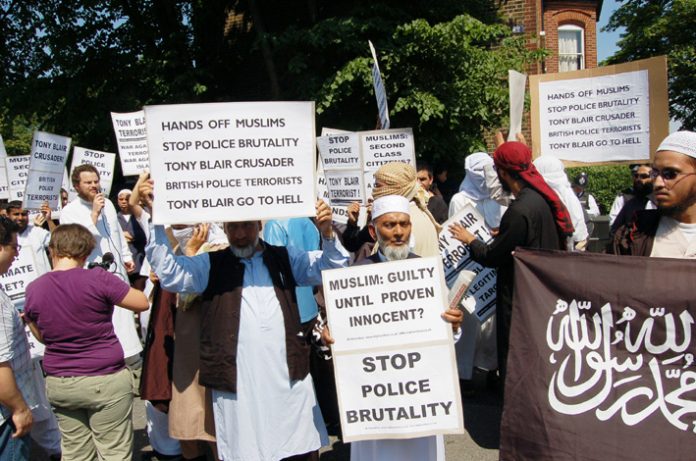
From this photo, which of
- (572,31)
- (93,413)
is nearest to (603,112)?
(93,413)

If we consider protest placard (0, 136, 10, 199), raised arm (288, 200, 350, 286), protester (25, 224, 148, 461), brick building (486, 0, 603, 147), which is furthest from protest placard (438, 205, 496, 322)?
brick building (486, 0, 603, 147)

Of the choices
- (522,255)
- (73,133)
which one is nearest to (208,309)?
(522,255)

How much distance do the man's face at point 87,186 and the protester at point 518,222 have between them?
12.0 ft

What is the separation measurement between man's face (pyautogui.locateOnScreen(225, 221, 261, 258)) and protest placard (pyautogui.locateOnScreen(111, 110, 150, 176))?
4.03m

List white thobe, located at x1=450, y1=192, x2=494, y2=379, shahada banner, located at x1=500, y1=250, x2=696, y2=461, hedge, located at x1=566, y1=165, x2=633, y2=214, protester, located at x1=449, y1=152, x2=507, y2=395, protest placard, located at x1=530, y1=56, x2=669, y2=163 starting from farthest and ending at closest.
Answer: hedge, located at x1=566, y1=165, x2=633, y2=214 < white thobe, located at x1=450, y1=192, x2=494, y2=379 < protester, located at x1=449, y1=152, x2=507, y2=395 < protest placard, located at x1=530, y1=56, x2=669, y2=163 < shahada banner, located at x1=500, y1=250, x2=696, y2=461

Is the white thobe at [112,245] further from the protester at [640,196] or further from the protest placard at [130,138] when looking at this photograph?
the protester at [640,196]

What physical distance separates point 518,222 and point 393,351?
1.51m

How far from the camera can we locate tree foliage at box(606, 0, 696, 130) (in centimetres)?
2477

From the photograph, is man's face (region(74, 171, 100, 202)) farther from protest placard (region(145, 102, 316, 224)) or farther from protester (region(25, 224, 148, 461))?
protest placard (region(145, 102, 316, 224))

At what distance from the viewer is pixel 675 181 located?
3.10 metres

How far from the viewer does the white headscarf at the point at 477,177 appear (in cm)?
591

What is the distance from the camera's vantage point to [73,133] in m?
13.9

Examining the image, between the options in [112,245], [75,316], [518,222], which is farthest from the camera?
[112,245]

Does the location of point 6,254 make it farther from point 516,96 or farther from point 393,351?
point 516,96
